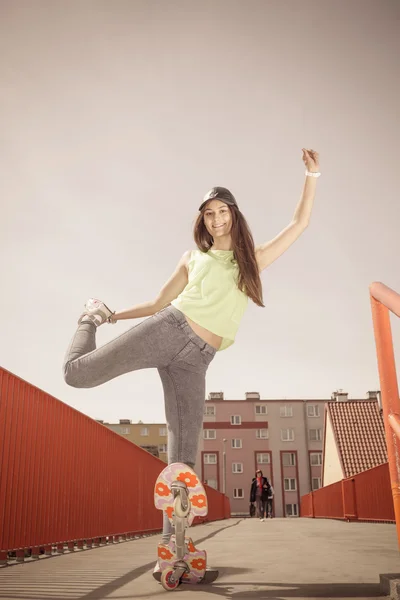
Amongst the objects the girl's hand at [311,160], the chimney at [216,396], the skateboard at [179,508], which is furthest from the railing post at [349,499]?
the chimney at [216,396]

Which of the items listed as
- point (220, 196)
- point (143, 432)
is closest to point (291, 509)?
point (143, 432)

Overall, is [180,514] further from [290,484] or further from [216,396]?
[216,396]

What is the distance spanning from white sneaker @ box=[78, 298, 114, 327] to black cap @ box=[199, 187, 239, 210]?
34.1 inches

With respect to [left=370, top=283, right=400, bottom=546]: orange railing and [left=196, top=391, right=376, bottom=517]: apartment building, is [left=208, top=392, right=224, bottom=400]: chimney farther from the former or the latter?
[left=370, top=283, right=400, bottom=546]: orange railing

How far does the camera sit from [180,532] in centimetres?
280

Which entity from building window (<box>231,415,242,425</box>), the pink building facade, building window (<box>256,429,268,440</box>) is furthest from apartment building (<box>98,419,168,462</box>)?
building window (<box>256,429,268,440</box>)

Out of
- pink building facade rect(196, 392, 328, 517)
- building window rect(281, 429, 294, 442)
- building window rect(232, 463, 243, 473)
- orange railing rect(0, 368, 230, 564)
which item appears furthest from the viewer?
building window rect(281, 429, 294, 442)

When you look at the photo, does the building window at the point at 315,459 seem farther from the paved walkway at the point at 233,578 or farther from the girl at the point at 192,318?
the girl at the point at 192,318

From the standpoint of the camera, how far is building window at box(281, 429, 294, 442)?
186 feet

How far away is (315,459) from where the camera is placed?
5581cm

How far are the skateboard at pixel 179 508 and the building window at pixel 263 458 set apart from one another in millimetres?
55347

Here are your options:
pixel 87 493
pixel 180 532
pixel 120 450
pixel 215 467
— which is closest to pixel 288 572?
pixel 180 532

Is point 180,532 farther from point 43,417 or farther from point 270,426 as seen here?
point 270,426

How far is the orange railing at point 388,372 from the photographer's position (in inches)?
93.3
